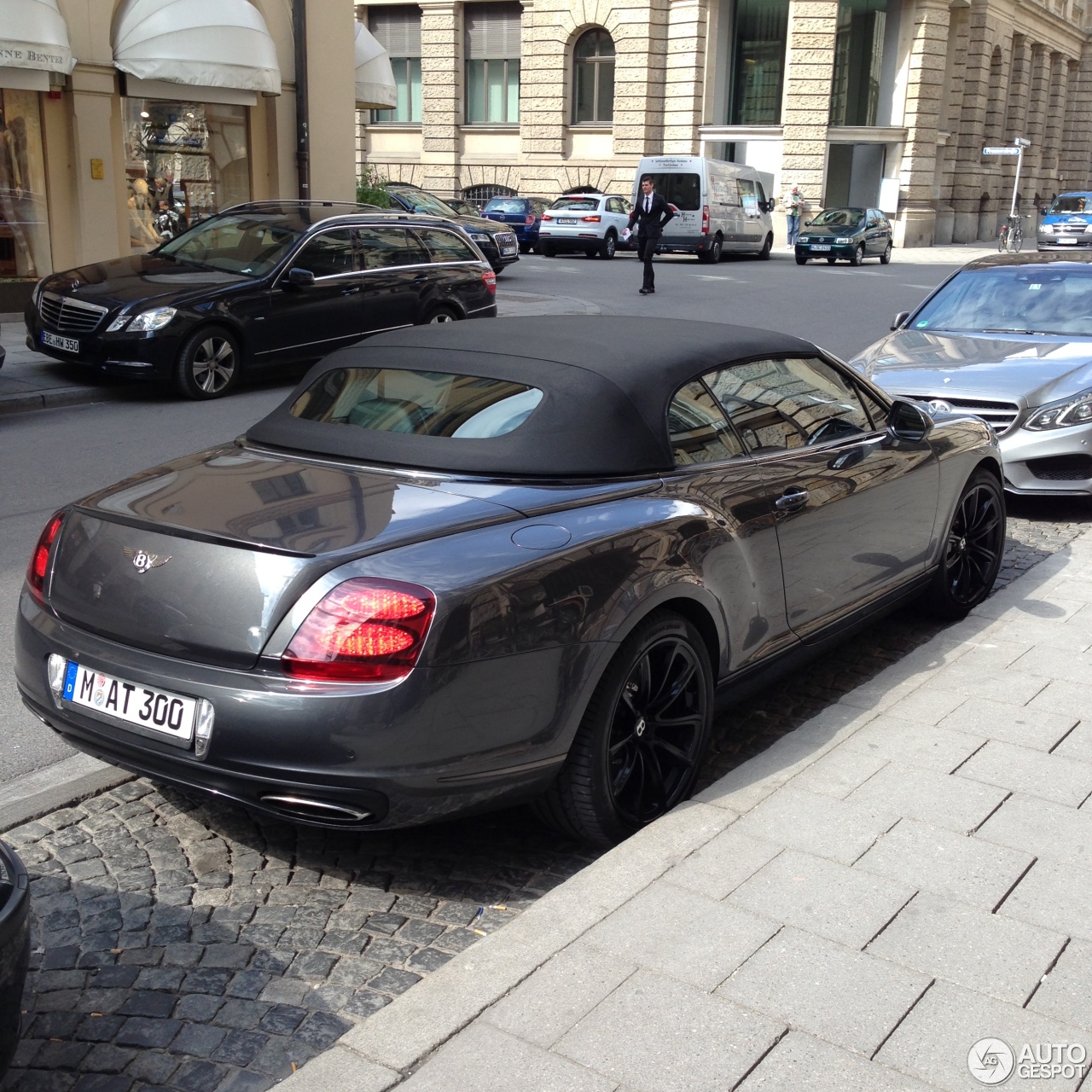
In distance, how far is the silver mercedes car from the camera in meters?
7.86

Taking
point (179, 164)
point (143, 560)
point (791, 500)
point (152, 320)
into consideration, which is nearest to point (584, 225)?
point (179, 164)

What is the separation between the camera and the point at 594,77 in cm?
4459

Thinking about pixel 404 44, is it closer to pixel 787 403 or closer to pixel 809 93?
pixel 809 93

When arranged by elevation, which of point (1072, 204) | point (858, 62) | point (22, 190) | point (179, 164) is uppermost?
point (858, 62)

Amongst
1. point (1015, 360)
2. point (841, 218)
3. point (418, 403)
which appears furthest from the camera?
point (841, 218)

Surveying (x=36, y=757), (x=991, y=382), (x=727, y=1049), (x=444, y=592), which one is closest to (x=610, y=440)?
(x=444, y=592)

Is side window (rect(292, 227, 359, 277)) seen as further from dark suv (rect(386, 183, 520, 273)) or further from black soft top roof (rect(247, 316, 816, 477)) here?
dark suv (rect(386, 183, 520, 273))

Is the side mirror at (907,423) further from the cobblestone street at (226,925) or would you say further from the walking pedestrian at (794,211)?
the walking pedestrian at (794,211)

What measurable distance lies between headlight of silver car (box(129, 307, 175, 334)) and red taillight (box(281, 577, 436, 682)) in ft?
28.9

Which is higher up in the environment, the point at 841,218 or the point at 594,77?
the point at 594,77

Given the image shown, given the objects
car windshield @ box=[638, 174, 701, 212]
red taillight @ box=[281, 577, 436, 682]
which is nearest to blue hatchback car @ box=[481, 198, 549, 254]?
car windshield @ box=[638, 174, 701, 212]

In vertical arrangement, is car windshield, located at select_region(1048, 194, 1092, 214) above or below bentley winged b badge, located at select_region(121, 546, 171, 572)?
above

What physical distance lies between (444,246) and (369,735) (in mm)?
11375

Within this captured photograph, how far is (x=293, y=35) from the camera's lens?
18.9m
